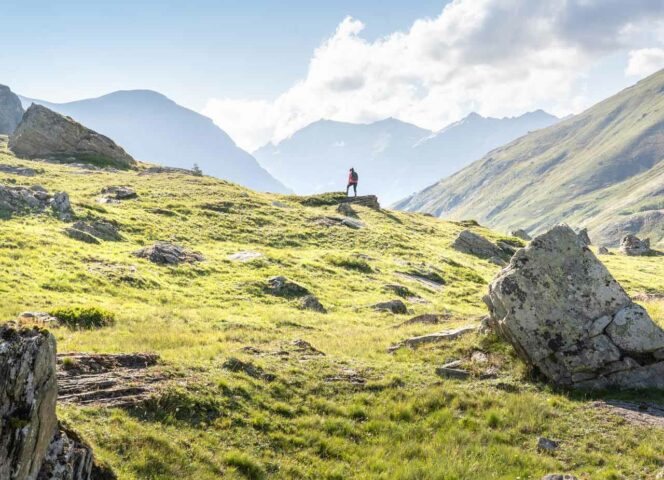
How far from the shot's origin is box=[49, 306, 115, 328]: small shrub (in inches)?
909

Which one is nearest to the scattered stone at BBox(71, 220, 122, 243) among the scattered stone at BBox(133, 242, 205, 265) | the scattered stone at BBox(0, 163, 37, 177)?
the scattered stone at BBox(133, 242, 205, 265)

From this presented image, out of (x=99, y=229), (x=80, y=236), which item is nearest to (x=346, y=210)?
(x=99, y=229)

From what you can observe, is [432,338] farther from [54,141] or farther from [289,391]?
[54,141]

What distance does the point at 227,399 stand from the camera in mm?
15492

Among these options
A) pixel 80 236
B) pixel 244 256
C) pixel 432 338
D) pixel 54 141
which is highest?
pixel 54 141

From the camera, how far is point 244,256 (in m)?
44.1

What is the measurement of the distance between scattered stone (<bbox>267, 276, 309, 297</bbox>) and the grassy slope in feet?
3.42

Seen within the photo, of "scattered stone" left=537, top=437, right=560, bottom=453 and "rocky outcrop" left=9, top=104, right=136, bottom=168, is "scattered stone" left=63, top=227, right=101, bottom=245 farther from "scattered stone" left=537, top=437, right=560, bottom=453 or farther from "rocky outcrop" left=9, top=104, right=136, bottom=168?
"rocky outcrop" left=9, top=104, right=136, bottom=168

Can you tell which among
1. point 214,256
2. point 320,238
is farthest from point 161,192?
point 214,256

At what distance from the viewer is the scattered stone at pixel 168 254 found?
38438mm

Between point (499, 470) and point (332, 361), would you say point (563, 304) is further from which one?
point (332, 361)

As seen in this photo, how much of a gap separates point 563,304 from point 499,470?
836 cm

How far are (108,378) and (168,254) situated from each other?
25.4 m

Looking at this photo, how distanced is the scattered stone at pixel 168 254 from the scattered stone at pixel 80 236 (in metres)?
4.43
